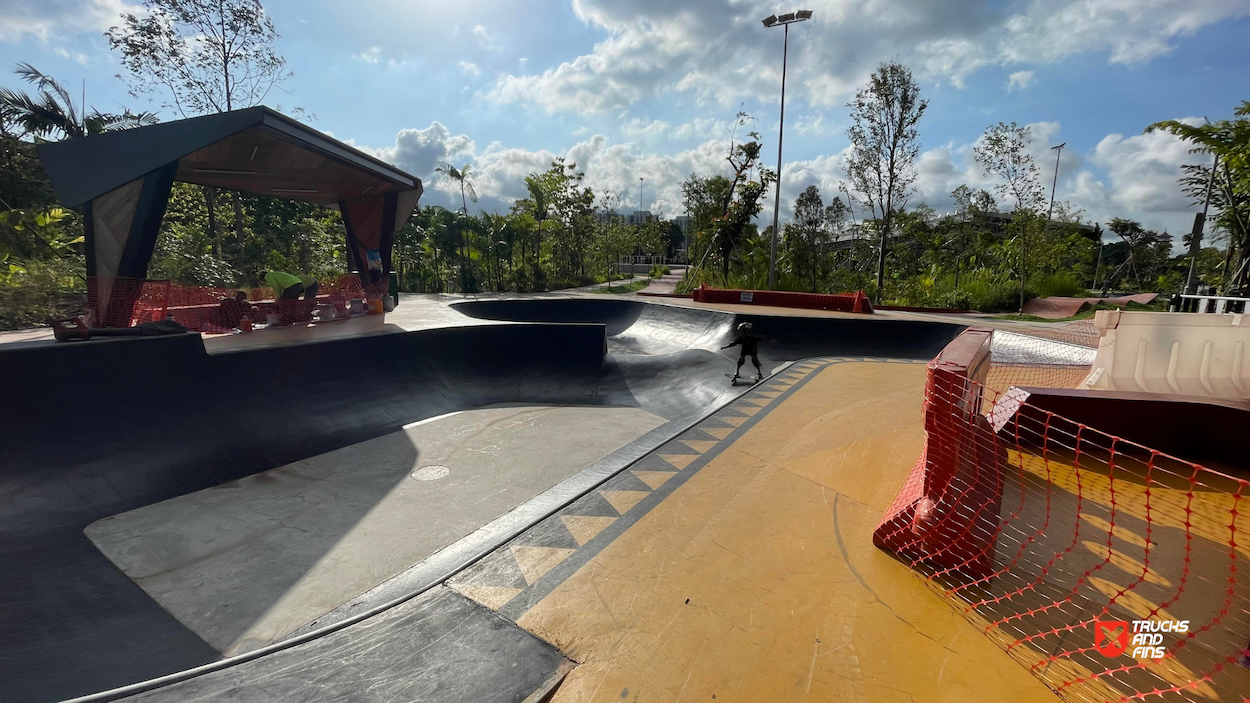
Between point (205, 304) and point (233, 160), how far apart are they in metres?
3.39

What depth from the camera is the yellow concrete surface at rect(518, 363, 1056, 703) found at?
2193mm

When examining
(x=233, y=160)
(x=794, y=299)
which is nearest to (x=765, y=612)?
(x=233, y=160)

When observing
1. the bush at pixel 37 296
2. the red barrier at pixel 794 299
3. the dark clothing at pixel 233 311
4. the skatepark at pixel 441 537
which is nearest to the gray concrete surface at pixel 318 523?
the skatepark at pixel 441 537

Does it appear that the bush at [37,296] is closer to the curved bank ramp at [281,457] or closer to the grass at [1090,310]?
the curved bank ramp at [281,457]

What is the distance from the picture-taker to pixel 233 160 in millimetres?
10820

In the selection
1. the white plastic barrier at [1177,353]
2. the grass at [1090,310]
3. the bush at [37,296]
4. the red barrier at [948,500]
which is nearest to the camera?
the red barrier at [948,500]

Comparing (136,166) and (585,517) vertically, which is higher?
Result: (136,166)

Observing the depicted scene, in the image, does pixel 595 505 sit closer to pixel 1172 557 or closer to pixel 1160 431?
pixel 1172 557

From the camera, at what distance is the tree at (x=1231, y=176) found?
34.6 ft

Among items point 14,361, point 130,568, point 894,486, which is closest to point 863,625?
point 894,486

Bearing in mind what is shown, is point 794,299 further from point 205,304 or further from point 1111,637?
point 205,304

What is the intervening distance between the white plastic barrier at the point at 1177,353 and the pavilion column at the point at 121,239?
13.9m

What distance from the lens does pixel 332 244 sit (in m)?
26.7

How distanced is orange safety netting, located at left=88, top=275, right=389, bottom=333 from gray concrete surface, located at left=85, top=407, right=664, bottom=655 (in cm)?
439
